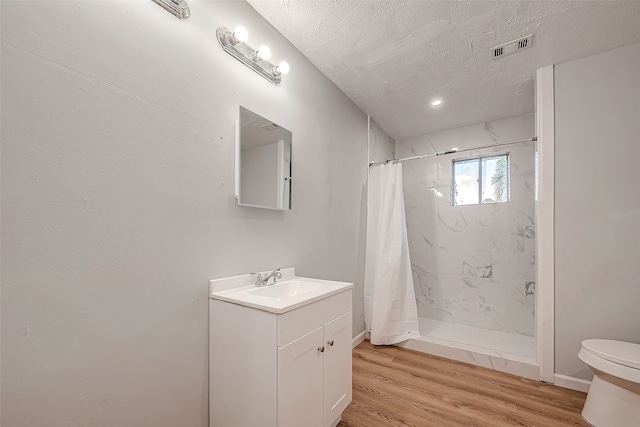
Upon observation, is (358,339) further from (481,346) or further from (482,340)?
(482,340)

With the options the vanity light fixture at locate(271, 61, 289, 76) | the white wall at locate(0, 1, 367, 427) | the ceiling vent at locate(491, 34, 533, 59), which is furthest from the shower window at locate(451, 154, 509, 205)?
the white wall at locate(0, 1, 367, 427)

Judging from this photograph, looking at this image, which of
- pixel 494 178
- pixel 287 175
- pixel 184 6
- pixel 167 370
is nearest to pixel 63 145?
pixel 184 6

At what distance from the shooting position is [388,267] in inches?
102

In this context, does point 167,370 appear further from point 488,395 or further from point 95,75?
point 488,395

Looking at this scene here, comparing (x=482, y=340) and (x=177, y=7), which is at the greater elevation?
(x=177, y=7)

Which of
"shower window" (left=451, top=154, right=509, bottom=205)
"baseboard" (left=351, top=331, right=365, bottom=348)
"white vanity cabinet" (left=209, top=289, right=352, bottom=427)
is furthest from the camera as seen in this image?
"shower window" (left=451, top=154, right=509, bottom=205)

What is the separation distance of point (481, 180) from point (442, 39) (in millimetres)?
1901

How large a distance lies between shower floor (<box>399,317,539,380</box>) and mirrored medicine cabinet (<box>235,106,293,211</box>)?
1957 millimetres

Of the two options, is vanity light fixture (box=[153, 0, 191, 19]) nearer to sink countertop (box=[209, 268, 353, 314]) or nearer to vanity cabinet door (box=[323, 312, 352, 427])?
sink countertop (box=[209, 268, 353, 314])

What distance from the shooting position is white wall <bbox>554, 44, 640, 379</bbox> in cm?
177

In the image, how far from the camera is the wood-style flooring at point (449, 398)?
1.55 meters

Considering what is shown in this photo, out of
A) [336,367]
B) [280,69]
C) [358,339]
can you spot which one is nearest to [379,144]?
[280,69]

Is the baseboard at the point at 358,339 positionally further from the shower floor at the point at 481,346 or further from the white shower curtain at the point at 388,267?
the shower floor at the point at 481,346

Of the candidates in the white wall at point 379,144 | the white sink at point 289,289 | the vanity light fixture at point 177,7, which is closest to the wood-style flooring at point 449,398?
the white sink at point 289,289
